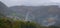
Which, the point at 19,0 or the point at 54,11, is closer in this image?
the point at 54,11

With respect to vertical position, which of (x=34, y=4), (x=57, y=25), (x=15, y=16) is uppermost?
(x=34, y=4)

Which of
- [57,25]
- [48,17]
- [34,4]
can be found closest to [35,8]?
[34,4]

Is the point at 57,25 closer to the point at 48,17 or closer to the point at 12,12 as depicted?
the point at 48,17

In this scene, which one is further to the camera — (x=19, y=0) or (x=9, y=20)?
(x=19, y=0)

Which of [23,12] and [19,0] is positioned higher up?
[19,0]

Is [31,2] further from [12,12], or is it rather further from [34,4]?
[12,12]

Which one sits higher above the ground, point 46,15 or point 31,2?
point 31,2

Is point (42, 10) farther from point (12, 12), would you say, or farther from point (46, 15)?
point (12, 12)
